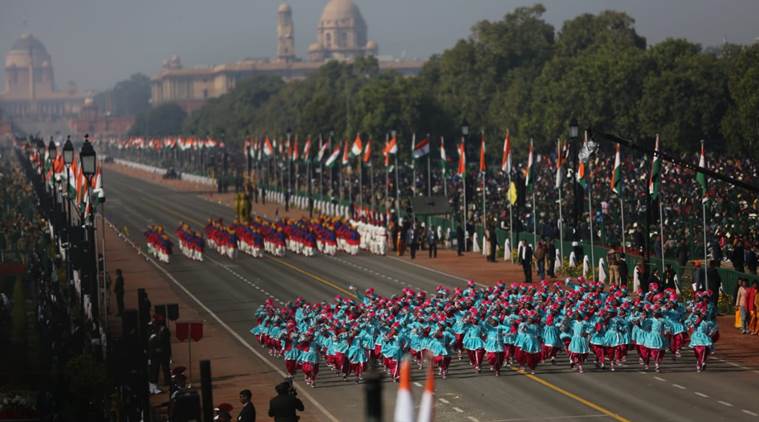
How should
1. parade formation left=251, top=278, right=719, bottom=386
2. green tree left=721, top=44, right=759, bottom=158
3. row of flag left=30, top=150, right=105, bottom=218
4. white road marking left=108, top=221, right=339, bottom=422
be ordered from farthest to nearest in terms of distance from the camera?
green tree left=721, top=44, right=759, bottom=158 → row of flag left=30, top=150, right=105, bottom=218 → parade formation left=251, top=278, right=719, bottom=386 → white road marking left=108, top=221, right=339, bottom=422

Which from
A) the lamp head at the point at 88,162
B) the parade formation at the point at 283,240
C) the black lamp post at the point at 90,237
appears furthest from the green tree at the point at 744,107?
the lamp head at the point at 88,162

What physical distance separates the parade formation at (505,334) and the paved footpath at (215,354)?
1040mm

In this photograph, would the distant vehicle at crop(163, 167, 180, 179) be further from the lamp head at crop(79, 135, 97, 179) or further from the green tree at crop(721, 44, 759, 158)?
the lamp head at crop(79, 135, 97, 179)

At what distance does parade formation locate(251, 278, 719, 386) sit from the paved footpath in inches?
40.9

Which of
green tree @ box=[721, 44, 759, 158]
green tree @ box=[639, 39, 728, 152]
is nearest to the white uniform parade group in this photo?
green tree @ box=[721, 44, 759, 158]

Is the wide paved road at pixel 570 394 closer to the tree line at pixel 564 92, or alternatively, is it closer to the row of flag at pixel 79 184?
the row of flag at pixel 79 184

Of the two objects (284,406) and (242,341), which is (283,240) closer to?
(242,341)

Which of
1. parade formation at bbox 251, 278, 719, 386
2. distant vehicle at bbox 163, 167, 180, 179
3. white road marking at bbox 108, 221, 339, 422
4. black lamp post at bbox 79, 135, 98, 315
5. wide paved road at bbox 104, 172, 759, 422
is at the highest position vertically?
black lamp post at bbox 79, 135, 98, 315

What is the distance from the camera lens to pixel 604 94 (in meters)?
102

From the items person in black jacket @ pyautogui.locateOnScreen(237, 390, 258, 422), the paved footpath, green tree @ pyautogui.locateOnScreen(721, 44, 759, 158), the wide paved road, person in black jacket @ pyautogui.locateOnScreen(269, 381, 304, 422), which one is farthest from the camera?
green tree @ pyautogui.locateOnScreen(721, 44, 759, 158)

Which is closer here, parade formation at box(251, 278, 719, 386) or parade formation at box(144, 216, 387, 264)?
parade formation at box(251, 278, 719, 386)

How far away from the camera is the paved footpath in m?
A: 32.5

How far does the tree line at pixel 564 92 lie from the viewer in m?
94.9

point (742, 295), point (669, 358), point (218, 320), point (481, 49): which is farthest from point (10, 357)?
point (481, 49)
